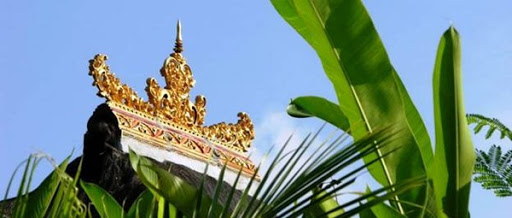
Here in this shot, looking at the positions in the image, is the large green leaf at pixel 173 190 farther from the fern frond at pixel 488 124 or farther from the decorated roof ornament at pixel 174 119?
the fern frond at pixel 488 124

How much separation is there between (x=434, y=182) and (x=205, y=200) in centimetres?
76

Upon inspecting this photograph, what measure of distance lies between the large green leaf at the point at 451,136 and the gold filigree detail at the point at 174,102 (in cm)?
250

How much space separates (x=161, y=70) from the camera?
17.2 feet

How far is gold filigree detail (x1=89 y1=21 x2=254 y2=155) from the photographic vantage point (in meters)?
4.89

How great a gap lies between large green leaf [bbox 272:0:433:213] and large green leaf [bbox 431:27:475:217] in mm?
64

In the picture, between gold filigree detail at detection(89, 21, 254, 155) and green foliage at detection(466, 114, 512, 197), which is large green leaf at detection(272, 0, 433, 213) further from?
green foliage at detection(466, 114, 512, 197)

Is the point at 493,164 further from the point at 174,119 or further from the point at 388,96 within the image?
the point at 388,96

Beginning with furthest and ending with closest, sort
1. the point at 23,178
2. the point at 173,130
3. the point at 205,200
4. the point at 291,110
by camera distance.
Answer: the point at 173,130 < the point at 291,110 < the point at 205,200 < the point at 23,178

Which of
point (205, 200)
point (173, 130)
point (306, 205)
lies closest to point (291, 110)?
point (205, 200)

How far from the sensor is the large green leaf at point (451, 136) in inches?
97.7

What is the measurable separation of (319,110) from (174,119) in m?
2.35

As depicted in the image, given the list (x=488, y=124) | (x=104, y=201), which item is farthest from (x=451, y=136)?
(x=488, y=124)

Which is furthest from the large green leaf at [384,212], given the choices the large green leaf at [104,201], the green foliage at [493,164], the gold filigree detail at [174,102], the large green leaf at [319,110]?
the green foliage at [493,164]

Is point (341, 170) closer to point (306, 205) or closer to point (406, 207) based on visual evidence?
point (306, 205)
